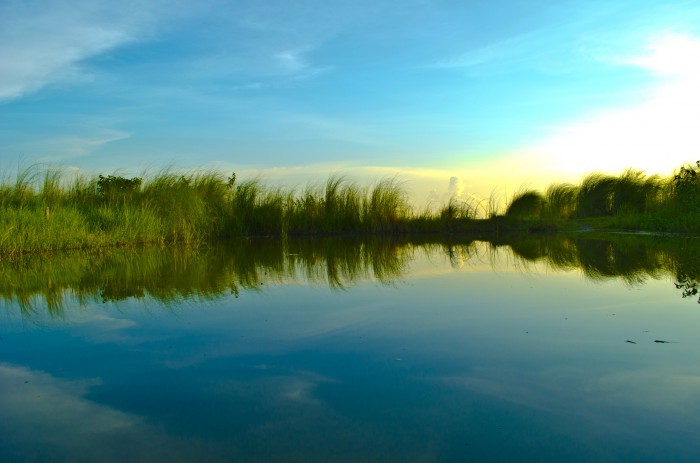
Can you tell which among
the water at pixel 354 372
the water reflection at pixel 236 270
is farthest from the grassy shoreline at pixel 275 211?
the water at pixel 354 372

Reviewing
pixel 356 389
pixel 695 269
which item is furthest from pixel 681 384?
pixel 695 269

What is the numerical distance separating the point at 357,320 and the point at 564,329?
129cm

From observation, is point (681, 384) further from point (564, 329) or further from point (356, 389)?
point (356, 389)

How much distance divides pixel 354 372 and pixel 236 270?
4380 mm

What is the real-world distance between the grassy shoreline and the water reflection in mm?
1409

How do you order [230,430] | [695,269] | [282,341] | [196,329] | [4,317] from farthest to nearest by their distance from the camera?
[695,269]
[4,317]
[196,329]
[282,341]
[230,430]

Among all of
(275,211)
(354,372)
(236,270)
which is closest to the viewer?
(354,372)

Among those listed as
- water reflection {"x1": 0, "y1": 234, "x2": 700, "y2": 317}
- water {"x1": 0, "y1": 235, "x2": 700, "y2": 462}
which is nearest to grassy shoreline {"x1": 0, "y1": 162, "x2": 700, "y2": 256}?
water reflection {"x1": 0, "y1": 234, "x2": 700, "y2": 317}

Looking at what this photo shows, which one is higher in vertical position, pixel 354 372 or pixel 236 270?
pixel 236 270

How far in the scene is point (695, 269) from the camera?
18.7ft

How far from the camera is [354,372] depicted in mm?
2574

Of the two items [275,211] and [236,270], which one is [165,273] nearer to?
[236,270]

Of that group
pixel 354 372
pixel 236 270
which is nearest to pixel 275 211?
pixel 236 270

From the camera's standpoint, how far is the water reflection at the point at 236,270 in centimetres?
500
